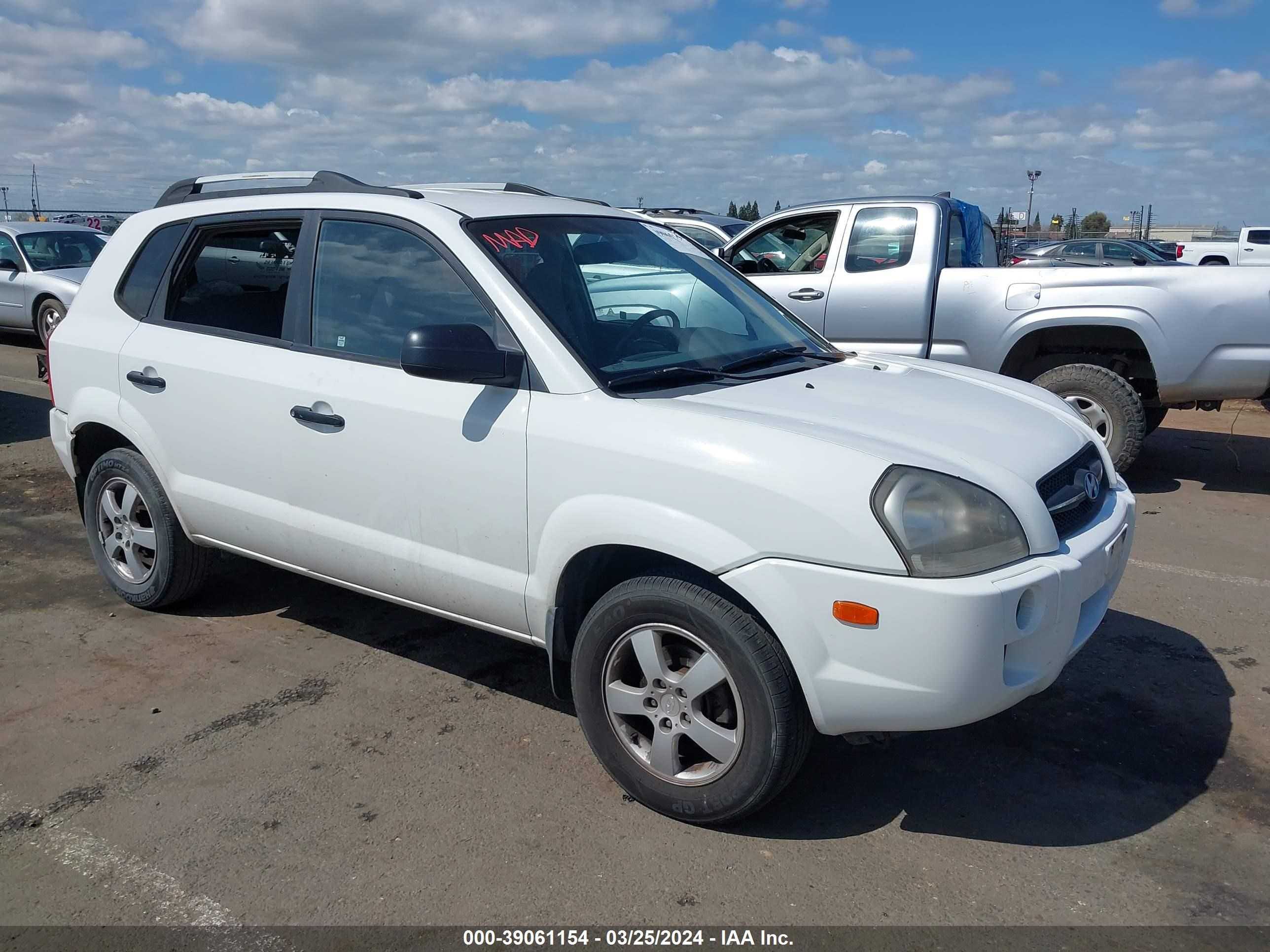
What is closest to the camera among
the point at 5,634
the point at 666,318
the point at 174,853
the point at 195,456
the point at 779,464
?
the point at 779,464

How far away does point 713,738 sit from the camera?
3.04 meters

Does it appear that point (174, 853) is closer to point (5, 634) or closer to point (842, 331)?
point (5, 634)

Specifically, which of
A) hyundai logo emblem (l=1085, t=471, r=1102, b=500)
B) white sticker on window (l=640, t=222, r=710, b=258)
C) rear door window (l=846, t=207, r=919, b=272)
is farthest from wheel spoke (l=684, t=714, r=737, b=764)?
rear door window (l=846, t=207, r=919, b=272)

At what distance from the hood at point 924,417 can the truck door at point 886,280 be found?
376 cm

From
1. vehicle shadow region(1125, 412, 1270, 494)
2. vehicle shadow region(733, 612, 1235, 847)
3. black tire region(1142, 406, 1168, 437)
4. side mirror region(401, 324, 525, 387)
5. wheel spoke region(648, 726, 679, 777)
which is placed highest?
side mirror region(401, 324, 525, 387)

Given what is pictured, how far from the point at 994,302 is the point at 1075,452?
431 cm

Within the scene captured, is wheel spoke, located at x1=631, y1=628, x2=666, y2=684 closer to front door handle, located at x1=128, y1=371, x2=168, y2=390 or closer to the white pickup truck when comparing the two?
front door handle, located at x1=128, y1=371, x2=168, y2=390

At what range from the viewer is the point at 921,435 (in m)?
3.06

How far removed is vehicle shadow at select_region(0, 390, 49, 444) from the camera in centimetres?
895

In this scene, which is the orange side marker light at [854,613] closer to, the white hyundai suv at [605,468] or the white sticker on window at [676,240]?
the white hyundai suv at [605,468]

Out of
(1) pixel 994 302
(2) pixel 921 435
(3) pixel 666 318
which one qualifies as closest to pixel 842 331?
(1) pixel 994 302

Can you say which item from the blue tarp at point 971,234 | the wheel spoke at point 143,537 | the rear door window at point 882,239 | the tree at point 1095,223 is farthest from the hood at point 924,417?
the tree at point 1095,223

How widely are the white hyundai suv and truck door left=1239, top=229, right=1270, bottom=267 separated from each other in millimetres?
24864

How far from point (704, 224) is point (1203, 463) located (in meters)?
5.90
